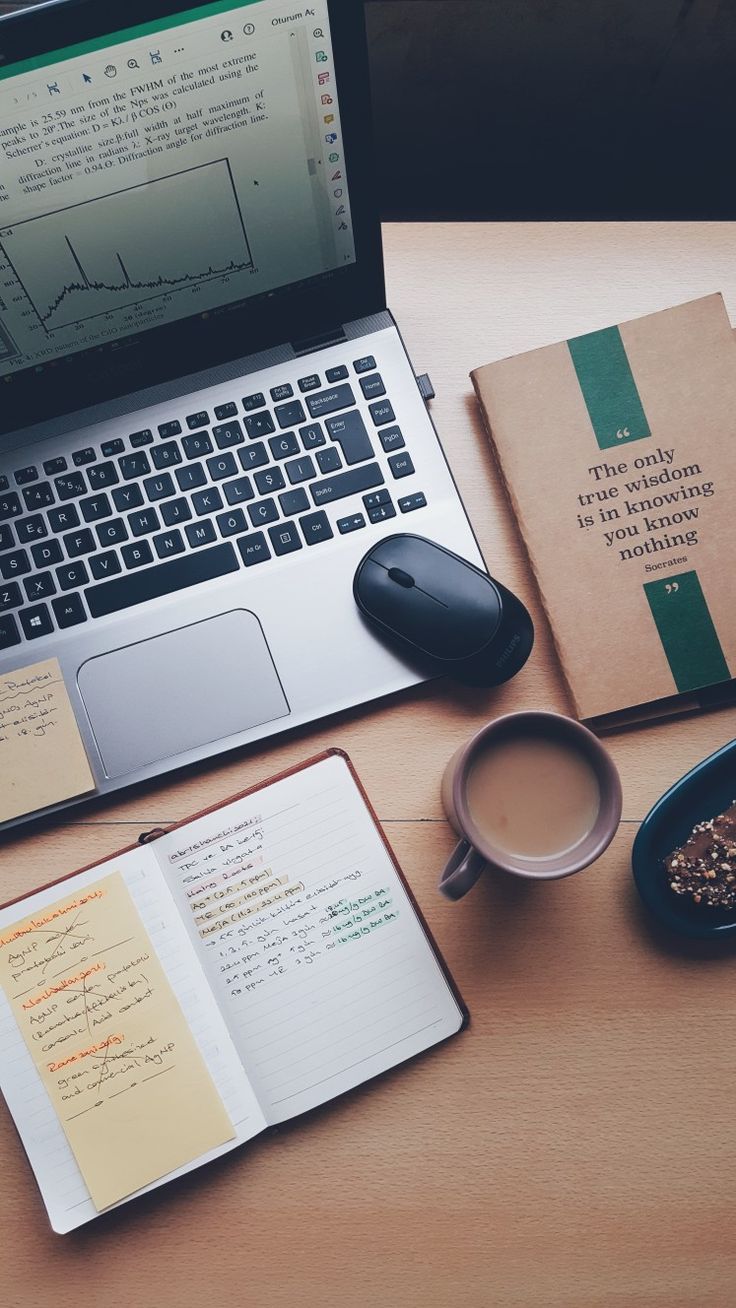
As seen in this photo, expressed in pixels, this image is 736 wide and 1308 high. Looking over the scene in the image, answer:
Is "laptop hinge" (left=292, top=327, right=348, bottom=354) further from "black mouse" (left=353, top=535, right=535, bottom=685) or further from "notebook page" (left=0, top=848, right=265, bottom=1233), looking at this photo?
"notebook page" (left=0, top=848, right=265, bottom=1233)

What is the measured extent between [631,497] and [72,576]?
0.41 m

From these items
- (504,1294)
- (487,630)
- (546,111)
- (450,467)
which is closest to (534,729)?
(487,630)

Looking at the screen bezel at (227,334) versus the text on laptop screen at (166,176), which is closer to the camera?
the text on laptop screen at (166,176)

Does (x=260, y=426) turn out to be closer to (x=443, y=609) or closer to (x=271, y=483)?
(x=271, y=483)

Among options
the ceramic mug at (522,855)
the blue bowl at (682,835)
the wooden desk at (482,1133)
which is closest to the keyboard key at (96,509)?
the wooden desk at (482,1133)

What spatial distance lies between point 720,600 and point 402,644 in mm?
231

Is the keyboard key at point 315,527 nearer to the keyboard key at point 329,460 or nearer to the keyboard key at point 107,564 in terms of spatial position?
the keyboard key at point 329,460

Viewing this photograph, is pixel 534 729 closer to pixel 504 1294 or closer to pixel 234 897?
pixel 234 897

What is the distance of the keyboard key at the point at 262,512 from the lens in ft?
2.12

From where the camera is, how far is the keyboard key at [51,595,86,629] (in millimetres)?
644

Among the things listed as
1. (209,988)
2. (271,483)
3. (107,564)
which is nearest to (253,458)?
(271,483)

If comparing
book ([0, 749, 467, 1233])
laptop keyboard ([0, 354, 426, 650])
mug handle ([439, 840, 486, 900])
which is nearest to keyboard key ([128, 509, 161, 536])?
laptop keyboard ([0, 354, 426, 650])

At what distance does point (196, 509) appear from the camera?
65 cm

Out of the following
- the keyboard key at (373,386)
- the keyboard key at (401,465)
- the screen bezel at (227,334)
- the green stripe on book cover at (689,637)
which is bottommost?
the green stripe on book cover at (689,637)
